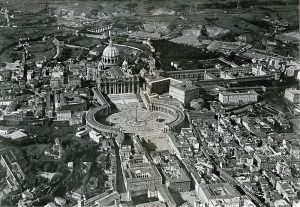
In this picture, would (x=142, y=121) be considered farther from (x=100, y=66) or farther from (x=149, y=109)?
(x=100, y=66)

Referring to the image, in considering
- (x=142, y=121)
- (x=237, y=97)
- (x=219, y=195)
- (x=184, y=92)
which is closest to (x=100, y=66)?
(x=184, y=92)

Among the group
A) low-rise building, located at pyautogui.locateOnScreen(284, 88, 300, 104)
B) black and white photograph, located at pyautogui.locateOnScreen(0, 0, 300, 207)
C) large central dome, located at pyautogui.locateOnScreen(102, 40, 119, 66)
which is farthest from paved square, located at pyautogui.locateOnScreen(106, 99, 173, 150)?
low-rise building, located at pyautogui.locateOnScreen(284, 88, 300, 104)

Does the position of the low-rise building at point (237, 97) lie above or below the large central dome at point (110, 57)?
below

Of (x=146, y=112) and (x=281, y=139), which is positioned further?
(x=146, y=112)

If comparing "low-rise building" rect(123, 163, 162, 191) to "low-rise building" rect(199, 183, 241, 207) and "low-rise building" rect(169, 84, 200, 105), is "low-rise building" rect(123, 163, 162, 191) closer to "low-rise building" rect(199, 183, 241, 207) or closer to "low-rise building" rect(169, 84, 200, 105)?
"low-rise building" rect(199, 183, 241, 207)

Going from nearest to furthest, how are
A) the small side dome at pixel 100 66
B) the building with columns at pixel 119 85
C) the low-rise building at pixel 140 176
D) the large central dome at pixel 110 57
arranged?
1. the low-rise building at pixel 140 176
2. the building with columns at pixel 119 85
3. the small side dome at pixel 100 66
4. the large central dome at pixel 110 57

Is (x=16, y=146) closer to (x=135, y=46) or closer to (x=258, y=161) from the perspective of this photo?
(x=258, y=161)

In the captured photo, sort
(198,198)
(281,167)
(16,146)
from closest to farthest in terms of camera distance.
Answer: (198,198) < (281,167) < (16,146)

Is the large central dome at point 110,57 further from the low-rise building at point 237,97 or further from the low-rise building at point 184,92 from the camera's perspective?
the low-rise building at point 237,97

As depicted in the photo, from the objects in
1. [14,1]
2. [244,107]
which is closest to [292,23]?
[244,107]

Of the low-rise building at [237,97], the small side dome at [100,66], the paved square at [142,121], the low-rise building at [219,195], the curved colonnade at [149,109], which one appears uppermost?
the small side dome at [100,66]

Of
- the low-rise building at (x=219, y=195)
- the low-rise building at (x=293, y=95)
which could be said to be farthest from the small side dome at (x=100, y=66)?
the low-rise building at (x=219, y=195)
